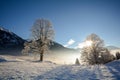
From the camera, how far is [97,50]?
160ft

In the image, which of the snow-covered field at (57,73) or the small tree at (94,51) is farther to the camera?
the small tree at (94,51)

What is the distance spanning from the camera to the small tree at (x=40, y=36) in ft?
146

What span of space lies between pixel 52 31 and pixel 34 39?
20.6ft

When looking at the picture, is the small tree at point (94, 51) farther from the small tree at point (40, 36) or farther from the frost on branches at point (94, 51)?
the small tree at point (40, 36)

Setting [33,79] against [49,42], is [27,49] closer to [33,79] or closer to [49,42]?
[49,42]

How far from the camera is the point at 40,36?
45094 millimetres

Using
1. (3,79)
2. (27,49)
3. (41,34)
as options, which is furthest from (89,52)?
(3,79)

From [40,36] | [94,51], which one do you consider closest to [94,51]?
[94,51]

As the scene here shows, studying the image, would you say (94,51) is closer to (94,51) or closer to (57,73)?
(94,51)

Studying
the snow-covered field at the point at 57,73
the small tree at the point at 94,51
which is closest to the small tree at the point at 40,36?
the small tree at the point at 94,51

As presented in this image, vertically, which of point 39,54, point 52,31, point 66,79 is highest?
point 52,31

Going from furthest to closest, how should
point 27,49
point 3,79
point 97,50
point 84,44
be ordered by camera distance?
point 84,44 → point 97,50 → point 27,49 → point 3,79

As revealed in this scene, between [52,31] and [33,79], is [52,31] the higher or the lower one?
the higher one

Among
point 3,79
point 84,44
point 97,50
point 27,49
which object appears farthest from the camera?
point 84,44
